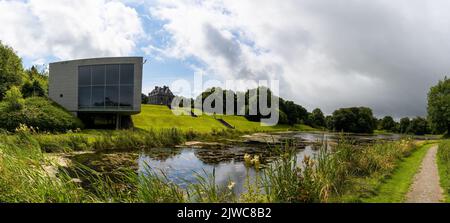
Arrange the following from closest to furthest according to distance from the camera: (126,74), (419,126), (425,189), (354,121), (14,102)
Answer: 1. (425,189)
2. (14,102)
3. (126,74)
4. (354,121)
5. (419,126)

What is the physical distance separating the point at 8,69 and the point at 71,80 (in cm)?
1613

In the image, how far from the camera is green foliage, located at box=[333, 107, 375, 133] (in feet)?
268

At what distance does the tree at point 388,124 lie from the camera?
98.1m

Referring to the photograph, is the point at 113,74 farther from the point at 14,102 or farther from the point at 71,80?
the point at 14,102

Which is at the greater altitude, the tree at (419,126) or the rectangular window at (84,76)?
the rectangular window at (84,76)

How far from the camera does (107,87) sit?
36938 millimetres

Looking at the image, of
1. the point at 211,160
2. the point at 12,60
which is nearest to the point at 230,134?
the point at 211,160

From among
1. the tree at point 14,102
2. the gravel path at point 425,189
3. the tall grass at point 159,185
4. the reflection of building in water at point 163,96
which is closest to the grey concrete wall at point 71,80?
the tree at point 14,102

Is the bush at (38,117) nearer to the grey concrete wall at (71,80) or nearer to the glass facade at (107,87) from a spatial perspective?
the grey concrete wall at (71,80)

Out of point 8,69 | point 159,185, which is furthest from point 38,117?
point 159,185

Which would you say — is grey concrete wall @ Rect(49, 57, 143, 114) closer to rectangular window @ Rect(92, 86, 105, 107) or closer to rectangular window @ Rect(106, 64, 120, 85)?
rectangular window @ Rect(106, 64, 120, 85)

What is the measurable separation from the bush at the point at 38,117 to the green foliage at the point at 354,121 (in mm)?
64928
